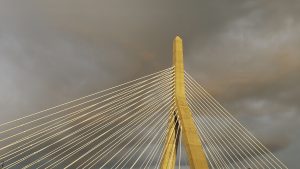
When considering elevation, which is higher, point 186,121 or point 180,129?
point 186,121

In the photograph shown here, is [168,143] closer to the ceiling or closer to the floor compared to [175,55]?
closer to the floor

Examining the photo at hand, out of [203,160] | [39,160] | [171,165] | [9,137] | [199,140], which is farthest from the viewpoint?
[171,165]

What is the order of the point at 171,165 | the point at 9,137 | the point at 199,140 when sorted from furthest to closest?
the point at 171,165
the point at 199,140
the point at 9,137

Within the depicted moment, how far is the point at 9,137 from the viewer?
1387cm

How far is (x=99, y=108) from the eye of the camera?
19062mm

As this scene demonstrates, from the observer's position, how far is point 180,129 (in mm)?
21703

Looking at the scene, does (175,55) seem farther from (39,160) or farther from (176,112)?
(39,160)

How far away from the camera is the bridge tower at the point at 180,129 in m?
19.2

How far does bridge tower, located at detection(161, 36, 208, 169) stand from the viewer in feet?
63.2

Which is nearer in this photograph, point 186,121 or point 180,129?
point 186,121

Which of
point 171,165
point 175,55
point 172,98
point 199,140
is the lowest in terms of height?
point 171,165

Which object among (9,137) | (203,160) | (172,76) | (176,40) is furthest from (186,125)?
(9,137)

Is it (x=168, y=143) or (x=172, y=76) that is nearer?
(x=168, y=143)

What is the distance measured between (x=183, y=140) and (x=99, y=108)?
465cm
